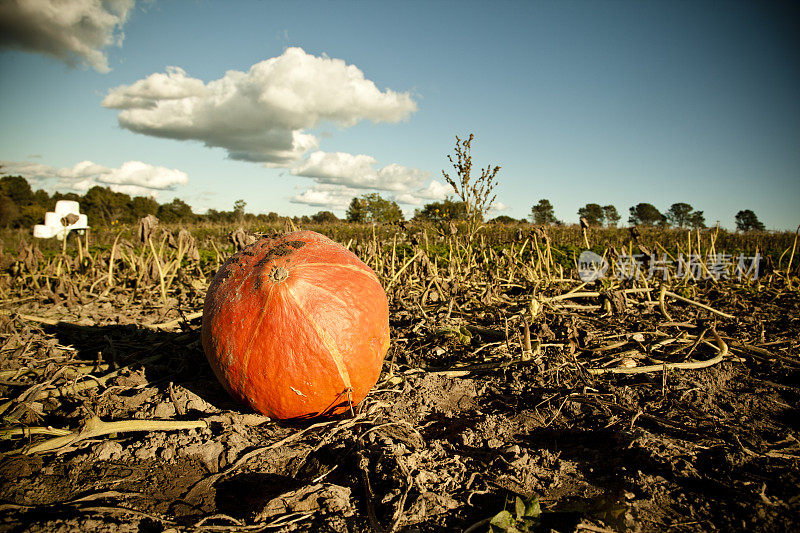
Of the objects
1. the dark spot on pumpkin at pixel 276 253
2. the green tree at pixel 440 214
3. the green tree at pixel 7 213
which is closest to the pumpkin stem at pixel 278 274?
the dark spot on pumpkin at pixel 276 253

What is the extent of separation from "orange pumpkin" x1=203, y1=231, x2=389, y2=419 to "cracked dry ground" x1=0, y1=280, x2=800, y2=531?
0.18 metres

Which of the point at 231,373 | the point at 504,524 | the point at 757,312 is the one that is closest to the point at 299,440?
the point at 231,373

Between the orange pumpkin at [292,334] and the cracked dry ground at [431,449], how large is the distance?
0.60ft

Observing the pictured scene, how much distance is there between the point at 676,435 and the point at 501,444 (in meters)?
A: 0.90

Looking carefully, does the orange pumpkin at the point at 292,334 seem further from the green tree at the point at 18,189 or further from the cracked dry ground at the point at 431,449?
the green tree at the point at 18,189

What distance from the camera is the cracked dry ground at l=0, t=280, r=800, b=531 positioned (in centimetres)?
151

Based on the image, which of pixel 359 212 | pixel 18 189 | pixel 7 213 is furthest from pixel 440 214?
pixel 18 189

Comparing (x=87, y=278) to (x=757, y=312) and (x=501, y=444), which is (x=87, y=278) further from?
(x=757, y=312)

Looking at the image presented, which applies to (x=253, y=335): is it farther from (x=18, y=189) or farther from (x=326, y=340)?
(x=18, y=189)

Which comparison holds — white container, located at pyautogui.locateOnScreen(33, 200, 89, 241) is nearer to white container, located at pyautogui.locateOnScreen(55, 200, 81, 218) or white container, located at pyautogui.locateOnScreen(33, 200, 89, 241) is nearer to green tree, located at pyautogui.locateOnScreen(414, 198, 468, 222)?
white container, located at pyautogui.locateOnScreen(55, 200, 81, 218)

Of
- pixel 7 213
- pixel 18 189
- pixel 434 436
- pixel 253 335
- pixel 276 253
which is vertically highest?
pixel 18 189

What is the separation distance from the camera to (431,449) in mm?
1990

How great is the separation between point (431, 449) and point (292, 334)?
3.01ft

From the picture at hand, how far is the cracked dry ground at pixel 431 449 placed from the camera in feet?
4.96
